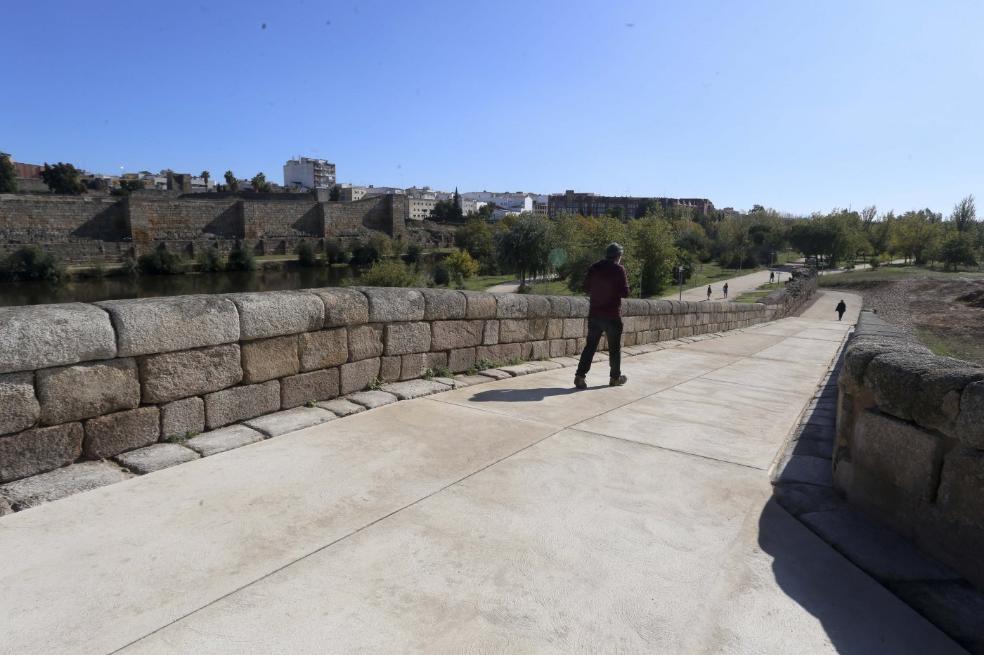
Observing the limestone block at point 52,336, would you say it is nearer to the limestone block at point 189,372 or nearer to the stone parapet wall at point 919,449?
the limestone block at point 189,372

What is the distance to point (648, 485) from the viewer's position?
318cm

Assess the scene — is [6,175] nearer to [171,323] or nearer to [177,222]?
[177,222]

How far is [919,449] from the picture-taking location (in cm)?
256

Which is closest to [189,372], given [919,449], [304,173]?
[919,449]

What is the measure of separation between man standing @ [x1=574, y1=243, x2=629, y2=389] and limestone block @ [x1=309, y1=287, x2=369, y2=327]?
2.21 metres

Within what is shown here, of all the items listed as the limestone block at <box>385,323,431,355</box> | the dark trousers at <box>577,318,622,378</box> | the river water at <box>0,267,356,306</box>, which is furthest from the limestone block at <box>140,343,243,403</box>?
the river water at <box>0,267,356,306</box>

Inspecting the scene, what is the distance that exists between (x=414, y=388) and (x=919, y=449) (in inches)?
139

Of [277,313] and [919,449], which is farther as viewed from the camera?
[277,313]

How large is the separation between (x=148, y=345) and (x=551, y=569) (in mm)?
2629

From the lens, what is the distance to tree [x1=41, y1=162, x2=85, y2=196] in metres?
77.2

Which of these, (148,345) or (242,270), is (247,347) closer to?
(148,345)

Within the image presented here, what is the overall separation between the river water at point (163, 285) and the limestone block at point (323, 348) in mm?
33016

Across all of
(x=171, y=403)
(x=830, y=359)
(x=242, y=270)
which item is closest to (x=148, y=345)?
(x=171, y=403)

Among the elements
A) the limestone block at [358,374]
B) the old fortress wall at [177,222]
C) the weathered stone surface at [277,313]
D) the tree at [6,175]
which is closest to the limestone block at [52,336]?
the weathered stone surface at [277,313]
